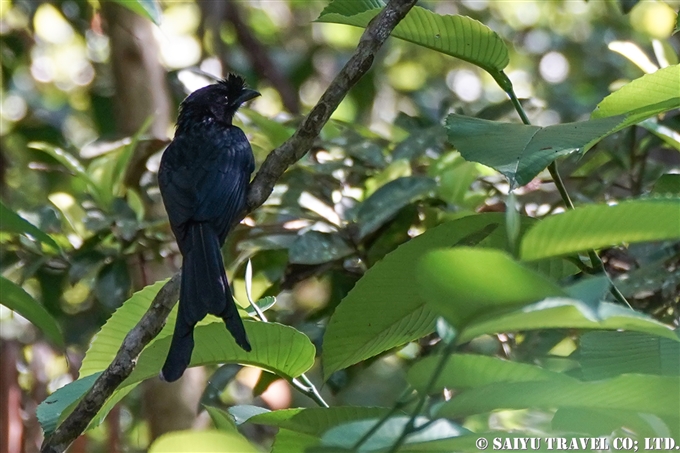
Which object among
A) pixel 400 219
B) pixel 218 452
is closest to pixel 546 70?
pixel 400 219

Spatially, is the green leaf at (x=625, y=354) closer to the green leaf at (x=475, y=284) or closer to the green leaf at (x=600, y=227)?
the green leaf at (x=600, y=227)

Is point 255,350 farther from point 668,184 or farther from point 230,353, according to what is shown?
point 668,184

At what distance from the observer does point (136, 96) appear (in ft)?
13.2

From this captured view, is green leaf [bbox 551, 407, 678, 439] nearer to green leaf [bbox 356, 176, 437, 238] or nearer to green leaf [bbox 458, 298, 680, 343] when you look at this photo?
green leaf [bbox 458, 298, 680, 343]

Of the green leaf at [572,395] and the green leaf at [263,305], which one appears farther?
the green leaf at [263,305]

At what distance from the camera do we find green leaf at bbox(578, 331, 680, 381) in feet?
4.58

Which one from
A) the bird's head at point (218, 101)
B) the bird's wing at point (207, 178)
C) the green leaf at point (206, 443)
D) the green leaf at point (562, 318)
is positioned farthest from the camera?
the bird's head at point (218, 101)

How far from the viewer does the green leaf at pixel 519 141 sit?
149 cm

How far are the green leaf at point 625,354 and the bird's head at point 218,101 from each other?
2.27m

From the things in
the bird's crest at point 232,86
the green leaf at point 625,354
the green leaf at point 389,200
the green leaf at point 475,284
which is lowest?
the green leaf at point 625,354

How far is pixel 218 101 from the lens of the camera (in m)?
3.47

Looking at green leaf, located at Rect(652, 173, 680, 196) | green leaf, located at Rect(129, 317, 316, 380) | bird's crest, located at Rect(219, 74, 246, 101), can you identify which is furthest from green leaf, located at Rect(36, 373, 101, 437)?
bird's crest, located at Rect(219, 74, 246, 101)

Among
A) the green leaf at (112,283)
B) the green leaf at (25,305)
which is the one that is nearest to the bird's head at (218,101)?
the green leaf at (112,283)

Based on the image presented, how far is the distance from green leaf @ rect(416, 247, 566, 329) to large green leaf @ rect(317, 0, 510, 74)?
971mm
